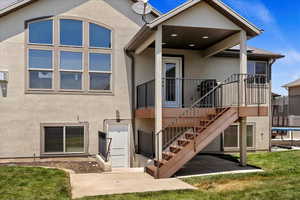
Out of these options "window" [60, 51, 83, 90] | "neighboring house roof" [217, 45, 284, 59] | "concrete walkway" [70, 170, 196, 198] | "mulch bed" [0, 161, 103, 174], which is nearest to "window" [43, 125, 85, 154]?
"mulch bed" [0, 161, 103, 174]

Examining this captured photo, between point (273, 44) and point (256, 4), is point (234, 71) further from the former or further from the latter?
point (273, 44)

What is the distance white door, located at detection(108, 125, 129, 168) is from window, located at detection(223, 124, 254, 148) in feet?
16.0

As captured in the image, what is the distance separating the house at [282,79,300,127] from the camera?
2183cm

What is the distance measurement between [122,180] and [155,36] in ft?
16.1

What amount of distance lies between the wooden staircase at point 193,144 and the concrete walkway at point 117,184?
1.14 feet

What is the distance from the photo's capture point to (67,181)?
8.67 metres

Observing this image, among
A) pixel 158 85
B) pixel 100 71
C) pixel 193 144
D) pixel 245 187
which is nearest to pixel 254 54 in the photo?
pixel 158 85

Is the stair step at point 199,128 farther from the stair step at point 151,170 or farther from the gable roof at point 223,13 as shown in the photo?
the gable roof at point 223,13

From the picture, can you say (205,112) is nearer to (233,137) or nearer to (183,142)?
(183,142)

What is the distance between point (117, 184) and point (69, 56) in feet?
21.6

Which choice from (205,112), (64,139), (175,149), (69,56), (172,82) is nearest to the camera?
(175,149)

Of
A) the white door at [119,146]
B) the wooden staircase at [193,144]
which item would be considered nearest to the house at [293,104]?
the wooden staircase at [193,144]

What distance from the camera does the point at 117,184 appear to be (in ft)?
27.9

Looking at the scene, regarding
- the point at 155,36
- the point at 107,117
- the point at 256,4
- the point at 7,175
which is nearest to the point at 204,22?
the point at 155,36
